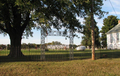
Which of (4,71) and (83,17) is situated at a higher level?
(83,17)

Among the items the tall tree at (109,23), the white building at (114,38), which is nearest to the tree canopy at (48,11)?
the white building at (114,38)

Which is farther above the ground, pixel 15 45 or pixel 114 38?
pixel 114 38

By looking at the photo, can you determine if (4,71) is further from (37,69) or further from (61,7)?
(61,7)

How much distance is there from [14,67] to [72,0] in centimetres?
829

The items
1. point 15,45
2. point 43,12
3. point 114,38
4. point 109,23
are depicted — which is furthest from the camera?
point 109,23

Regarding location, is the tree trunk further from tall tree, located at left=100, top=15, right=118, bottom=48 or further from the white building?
tall tree, located at left=100, top=15, right=118, bottom=48

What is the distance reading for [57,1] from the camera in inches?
535

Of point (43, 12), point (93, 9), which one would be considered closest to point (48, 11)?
point (43, 12)

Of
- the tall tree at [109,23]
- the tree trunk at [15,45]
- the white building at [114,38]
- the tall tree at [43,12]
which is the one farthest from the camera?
the tall tree at [109,23]

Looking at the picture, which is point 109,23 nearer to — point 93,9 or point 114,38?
point 114,38

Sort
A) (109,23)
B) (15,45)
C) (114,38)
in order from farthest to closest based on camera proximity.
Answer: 1. (109,23)
2. (114,38)
3. (15,45)

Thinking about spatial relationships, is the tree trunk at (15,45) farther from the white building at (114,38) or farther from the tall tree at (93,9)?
the white building at (114,38)

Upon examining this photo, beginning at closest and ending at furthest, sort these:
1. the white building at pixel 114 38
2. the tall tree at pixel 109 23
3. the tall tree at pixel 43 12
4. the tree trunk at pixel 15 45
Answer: the tall tree at pixel 43 12 → the tree trunk at pixel 15 45 → the white building at pixel 114 38 → the tall tree at pixel 109 23

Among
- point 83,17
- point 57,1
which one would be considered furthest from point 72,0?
point 83,17
